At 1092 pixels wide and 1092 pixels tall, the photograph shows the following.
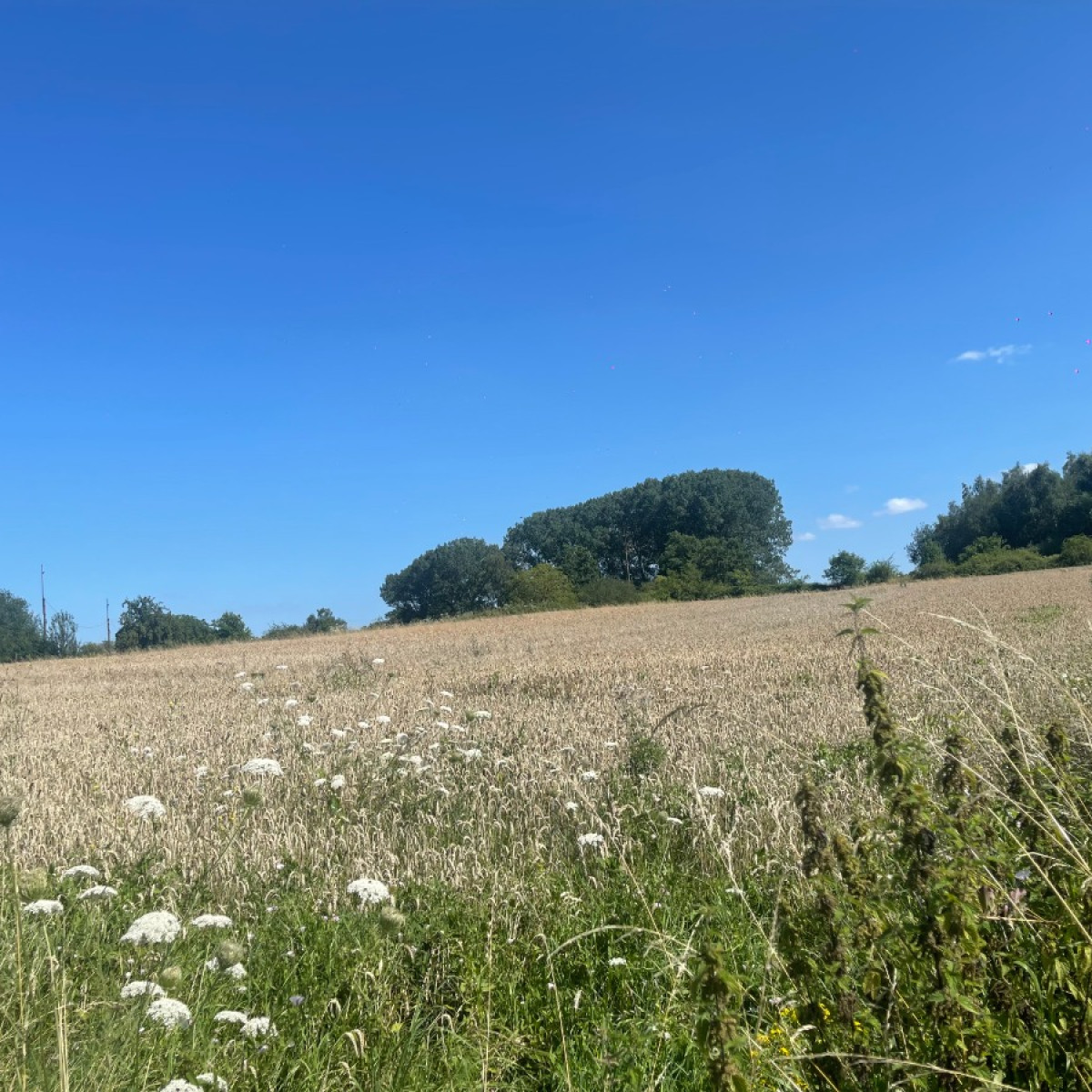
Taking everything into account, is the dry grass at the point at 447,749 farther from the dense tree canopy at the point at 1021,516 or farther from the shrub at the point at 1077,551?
the dense tree canopy at the point at 1021,516

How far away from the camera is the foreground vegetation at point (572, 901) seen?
219 centimetres

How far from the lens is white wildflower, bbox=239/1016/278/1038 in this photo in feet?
8.28

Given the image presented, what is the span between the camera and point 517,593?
6494 centimetres

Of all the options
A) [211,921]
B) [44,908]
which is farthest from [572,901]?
[44,908]

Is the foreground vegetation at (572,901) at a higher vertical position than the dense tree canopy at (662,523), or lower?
lower

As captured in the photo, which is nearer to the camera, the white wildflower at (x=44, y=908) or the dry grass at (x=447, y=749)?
the white wildflower at (x=44, y=908)

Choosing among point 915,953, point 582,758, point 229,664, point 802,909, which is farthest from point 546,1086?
point 229,664

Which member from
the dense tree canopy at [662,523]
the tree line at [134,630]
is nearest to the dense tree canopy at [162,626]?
the tree line at [134,630]

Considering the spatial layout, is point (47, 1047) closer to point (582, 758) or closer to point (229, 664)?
point (582, 758)

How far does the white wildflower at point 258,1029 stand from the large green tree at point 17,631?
238 feet

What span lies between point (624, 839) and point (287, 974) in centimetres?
188

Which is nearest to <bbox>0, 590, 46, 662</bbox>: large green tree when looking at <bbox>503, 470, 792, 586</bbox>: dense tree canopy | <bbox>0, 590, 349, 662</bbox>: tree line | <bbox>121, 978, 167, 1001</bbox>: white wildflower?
<bbox>0, 590, 349, 662</bbox>: tree line

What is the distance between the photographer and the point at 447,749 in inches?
253

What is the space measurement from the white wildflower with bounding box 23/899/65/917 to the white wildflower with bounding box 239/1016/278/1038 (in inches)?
35.4
